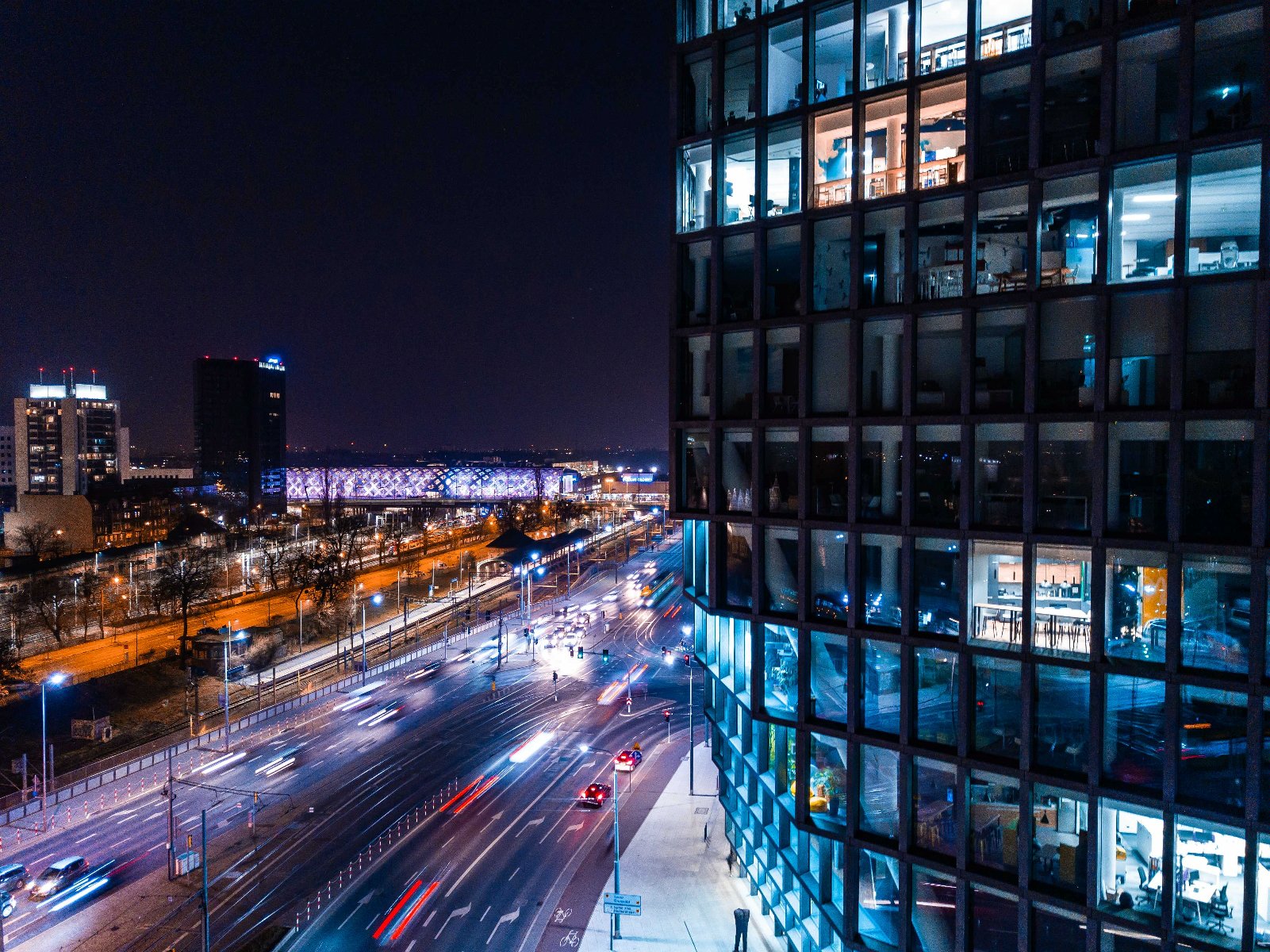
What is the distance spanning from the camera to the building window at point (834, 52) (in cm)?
2364

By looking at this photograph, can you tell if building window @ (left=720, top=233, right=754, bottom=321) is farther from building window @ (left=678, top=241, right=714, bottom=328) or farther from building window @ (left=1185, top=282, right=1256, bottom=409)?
building window @ (left=1185, top=282, right=1256, bottom=409)

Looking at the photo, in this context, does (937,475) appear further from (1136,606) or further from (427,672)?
(427,672)

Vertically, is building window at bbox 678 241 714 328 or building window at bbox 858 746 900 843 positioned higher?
building window at bbox 678 241 714 328

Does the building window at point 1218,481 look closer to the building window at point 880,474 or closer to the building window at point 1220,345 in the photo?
the building window at point 1220,345

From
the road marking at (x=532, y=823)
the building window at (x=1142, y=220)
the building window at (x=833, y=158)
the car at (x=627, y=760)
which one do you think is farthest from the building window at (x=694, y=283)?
the car at (x=627, y=760)

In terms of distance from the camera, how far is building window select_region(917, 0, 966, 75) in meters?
22.1

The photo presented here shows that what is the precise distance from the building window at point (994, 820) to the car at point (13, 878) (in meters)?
38.6

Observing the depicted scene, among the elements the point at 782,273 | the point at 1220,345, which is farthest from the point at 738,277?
the point at 1220,345

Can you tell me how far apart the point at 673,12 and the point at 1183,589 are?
24556 millimetres

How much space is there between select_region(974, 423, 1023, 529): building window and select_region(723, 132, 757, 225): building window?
35.4ft

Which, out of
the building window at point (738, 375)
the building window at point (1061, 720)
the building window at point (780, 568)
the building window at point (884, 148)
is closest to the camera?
the building window at point (1061, 720)

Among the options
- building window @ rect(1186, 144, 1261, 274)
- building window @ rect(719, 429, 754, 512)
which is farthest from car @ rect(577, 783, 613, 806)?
building window @ rect(1186, 144, 1261, 274)

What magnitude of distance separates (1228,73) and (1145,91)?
1.63m

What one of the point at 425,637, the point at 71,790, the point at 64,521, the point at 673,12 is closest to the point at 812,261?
the point at 673,12
